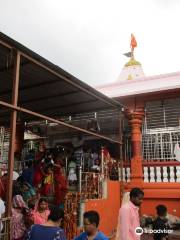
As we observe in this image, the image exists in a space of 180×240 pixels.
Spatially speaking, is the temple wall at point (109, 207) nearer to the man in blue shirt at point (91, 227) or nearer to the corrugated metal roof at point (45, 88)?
the corrugated metal roof at point (45, 88)

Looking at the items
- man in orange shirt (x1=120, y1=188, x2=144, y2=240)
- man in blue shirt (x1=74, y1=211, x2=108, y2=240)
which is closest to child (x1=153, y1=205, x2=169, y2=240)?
man in orange shirt (x1=120, y1=188, x2=144, y2=240)

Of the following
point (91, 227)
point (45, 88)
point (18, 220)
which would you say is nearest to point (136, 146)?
point (45, 88)

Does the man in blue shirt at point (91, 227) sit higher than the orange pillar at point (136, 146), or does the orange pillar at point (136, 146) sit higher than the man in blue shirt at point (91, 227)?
the orange pillar at point (136, 146)

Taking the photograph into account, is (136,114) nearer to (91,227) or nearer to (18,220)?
(18,220)

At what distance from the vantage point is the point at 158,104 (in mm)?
10531

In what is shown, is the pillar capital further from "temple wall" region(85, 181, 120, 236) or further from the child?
the child

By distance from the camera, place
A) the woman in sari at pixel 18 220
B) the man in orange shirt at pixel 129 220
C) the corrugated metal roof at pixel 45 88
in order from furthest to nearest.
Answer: the corrugated metal roof at pixel 45 88 < the woman in sari at pixel 18 220 < the man in orange shirt at pixel 129 220

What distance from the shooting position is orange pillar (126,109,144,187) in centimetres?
929

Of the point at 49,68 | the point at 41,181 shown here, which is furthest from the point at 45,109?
the point at 49,68

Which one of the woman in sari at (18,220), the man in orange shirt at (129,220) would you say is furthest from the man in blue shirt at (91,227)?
the woman in sari at (18,220)

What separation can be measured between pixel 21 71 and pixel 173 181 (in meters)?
5.36

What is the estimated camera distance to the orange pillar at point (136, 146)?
30.5 feet

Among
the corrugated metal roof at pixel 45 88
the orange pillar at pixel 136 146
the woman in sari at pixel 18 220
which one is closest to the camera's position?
the woman in sari at pixel 18 220

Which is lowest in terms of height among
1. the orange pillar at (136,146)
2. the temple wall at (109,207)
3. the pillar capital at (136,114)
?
the temple wall at (109,207)
